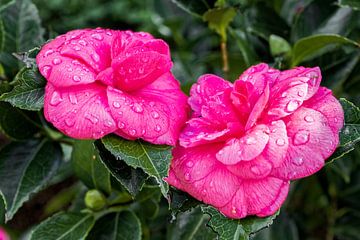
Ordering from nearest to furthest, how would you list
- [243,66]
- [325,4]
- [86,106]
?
[86,106], [325,4], [243,66]

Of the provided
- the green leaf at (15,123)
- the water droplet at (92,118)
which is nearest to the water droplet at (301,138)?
the water droplet at (92,118)

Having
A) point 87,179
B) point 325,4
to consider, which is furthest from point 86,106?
point 325,4

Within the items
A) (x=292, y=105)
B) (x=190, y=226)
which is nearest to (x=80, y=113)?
(x=292, y=105)

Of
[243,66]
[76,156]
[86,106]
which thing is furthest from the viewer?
[243,66]

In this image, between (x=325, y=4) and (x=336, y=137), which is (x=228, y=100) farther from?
(x=325, y=4)

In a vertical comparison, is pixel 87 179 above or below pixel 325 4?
below

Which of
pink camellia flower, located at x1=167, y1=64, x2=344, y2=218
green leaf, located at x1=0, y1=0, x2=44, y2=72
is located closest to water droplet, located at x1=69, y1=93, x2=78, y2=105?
pink camellia flower, located at x1=167, y1=64, x2=344, y2=218

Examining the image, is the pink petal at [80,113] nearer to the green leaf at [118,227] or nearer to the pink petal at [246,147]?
the pink petal at [246,147]
